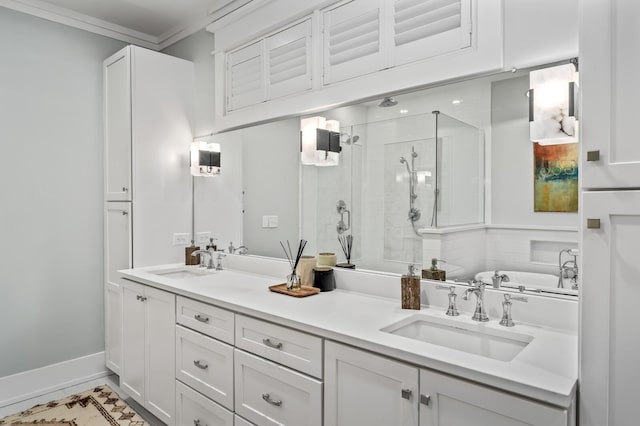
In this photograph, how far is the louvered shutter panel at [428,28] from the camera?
1736 millimetres

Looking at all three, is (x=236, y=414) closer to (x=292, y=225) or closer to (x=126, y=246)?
(x=292, y=225)

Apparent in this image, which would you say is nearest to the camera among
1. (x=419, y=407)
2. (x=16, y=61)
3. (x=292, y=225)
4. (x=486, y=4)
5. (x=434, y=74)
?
(x=419, y=407)

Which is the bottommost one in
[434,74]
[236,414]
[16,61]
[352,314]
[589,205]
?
[236,414]

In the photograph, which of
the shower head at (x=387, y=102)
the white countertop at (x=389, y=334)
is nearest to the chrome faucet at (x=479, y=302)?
the white countertop at (x=389, y=334)

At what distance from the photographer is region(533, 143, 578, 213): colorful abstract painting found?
4.96 feet

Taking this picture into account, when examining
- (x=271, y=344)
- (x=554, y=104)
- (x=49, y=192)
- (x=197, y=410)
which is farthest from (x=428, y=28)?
(x=49, y=192)

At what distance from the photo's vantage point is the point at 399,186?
207 centimetres

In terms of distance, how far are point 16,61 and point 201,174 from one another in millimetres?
1514

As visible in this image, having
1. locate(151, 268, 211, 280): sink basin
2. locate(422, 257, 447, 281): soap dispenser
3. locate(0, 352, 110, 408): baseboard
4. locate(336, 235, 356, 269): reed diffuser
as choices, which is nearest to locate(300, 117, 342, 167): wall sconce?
locate(336, 235, 356, 269): reed diffuser

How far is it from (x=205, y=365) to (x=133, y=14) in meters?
2.74

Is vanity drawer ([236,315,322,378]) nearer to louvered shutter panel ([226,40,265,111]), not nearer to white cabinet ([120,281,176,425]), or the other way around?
white cabinet ([120,281,176,425])

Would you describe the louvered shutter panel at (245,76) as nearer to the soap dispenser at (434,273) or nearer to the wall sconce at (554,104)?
the soap dispenser at (434,273)

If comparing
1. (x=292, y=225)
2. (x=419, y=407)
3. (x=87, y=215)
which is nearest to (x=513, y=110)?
(x=419, y=407)

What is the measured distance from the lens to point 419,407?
4.12ft
